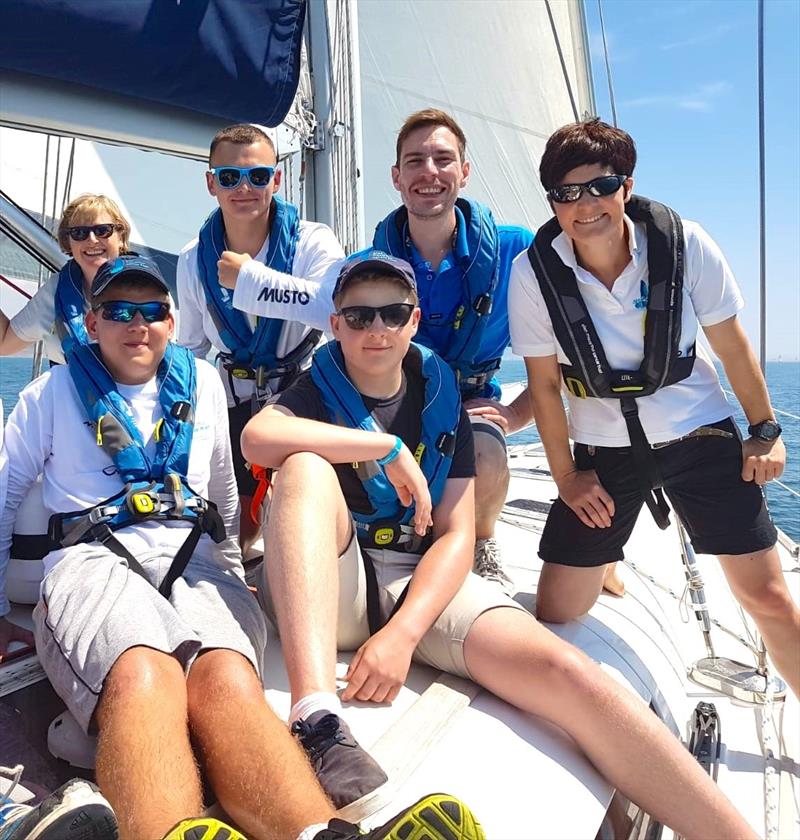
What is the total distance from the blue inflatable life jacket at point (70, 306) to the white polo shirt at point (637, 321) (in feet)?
4.96

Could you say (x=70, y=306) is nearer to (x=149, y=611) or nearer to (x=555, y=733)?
(x=149, y=611)

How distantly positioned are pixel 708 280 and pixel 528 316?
0.55 m

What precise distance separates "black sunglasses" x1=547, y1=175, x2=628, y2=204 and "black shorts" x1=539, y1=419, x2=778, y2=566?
82 cm

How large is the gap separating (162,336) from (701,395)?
168 cm

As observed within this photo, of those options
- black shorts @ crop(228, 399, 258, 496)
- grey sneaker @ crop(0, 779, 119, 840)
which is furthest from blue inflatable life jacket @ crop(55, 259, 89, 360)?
grey sneaker @ crop(0, 779, 119, 840)

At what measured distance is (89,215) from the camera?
9.25 ft

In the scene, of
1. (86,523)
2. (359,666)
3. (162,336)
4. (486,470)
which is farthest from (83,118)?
(359,666)

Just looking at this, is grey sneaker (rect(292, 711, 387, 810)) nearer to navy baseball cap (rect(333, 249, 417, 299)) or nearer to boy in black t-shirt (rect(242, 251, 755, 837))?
boy in black t-shirt (rect(242, 251, 755, 837))

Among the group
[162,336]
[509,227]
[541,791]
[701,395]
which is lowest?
[541,791]

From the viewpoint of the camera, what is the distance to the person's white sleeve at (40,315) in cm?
293

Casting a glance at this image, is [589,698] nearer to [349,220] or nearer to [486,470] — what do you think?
[486,470]

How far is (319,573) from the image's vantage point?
1.80m

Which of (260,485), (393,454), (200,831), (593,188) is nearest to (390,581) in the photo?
(393,454)

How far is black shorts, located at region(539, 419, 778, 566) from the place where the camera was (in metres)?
2.50
